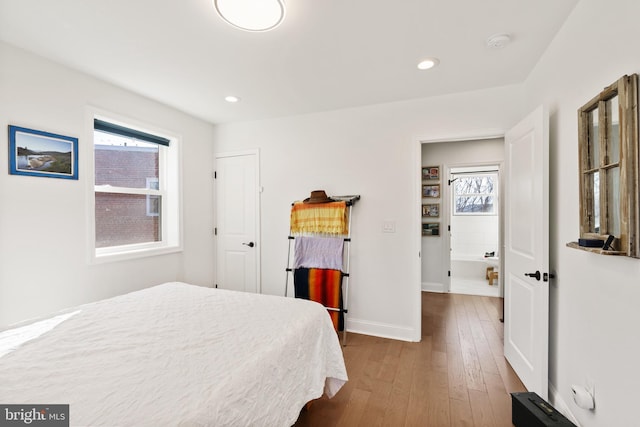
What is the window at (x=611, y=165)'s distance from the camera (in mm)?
1122

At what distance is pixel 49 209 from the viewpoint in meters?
2.17

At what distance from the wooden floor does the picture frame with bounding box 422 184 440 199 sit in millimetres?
2267

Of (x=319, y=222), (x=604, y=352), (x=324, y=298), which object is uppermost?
(x=319, y=222)

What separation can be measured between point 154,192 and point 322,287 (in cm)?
218

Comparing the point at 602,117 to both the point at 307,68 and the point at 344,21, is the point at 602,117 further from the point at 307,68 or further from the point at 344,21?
the point at 307,68

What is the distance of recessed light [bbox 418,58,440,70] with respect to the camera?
7.21ft

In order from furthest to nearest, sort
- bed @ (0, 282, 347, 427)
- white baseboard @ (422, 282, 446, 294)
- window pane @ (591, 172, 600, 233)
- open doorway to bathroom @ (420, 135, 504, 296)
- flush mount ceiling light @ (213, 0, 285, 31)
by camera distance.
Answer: white baseboard @ (422, 282, 446, 294) < open doorway to bathroom @ (420, 135, 504, 296) < flush mount ceiling light @ (213, 0, 285, 31) < window pane @ (591, 172, 600, 233) < bed @ (0, 282, 347, 427)

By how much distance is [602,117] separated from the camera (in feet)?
4.38

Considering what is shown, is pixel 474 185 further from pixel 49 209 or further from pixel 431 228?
pixel 49 209

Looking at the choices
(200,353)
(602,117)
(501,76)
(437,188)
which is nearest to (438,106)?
(501,76)

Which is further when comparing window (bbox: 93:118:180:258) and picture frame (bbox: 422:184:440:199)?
picture frame (bbox: 422:184:440:199)

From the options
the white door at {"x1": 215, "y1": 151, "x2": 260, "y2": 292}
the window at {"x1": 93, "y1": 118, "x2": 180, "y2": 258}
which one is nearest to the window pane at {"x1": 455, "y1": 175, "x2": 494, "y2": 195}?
the white door at {"x1": 215, "y1": 151, "x2": 260, "y2": 292}

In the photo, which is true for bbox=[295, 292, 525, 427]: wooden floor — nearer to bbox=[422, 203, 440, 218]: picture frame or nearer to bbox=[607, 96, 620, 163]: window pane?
bbox=[607, 96, 620, 163]: window pane

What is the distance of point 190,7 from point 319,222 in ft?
6.97
